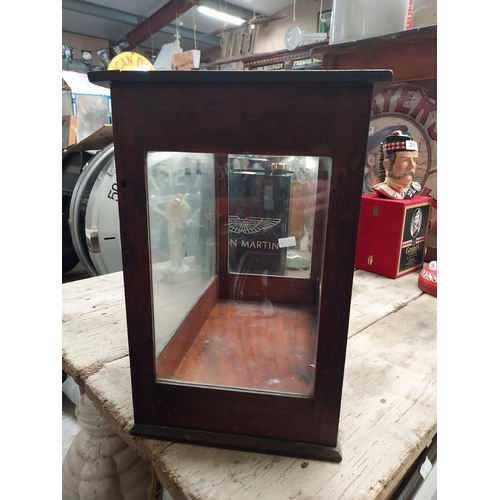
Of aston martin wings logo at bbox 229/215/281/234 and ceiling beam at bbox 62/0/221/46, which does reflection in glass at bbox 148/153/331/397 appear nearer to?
aston martin wings logo at bbox 229/215/281/234

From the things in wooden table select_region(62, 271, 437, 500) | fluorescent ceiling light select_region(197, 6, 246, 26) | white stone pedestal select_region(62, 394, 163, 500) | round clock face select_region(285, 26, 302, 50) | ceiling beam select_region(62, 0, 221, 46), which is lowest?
white stone pedestal select_region(62, 394, 163, 500)

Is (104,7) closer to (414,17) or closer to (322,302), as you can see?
(414,17)

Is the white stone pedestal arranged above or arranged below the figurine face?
below

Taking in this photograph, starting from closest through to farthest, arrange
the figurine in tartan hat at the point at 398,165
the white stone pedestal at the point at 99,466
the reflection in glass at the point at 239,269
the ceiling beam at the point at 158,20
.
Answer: the reflection in glass at the point at 239,269 < the white stone pedestal at the point at 99,466 < the figurine in tartan hat at the point at 398,165 < the ceiling beam at the point at 158,20

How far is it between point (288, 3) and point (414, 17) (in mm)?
2801

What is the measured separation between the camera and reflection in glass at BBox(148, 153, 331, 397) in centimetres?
41

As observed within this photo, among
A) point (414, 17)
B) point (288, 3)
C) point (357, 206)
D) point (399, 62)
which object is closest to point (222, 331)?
point (357, 206)

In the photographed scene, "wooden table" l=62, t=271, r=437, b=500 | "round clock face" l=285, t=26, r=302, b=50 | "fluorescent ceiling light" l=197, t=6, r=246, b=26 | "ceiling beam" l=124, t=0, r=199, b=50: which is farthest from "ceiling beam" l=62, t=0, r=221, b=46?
"wooden table" l=62, t=271, r=437, b=500

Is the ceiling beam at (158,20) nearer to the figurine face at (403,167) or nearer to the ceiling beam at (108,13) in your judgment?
the ceiling beam at (108,13)

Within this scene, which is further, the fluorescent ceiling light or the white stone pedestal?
the fluorescent ceiling light

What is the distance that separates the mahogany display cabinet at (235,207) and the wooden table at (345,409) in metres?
0.02

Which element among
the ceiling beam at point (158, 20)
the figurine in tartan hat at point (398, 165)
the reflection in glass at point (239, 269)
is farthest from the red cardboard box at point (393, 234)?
the ceiling beam at point (158, 20)

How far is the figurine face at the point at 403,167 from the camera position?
2.85 feet

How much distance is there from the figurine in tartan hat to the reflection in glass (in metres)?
0.42
